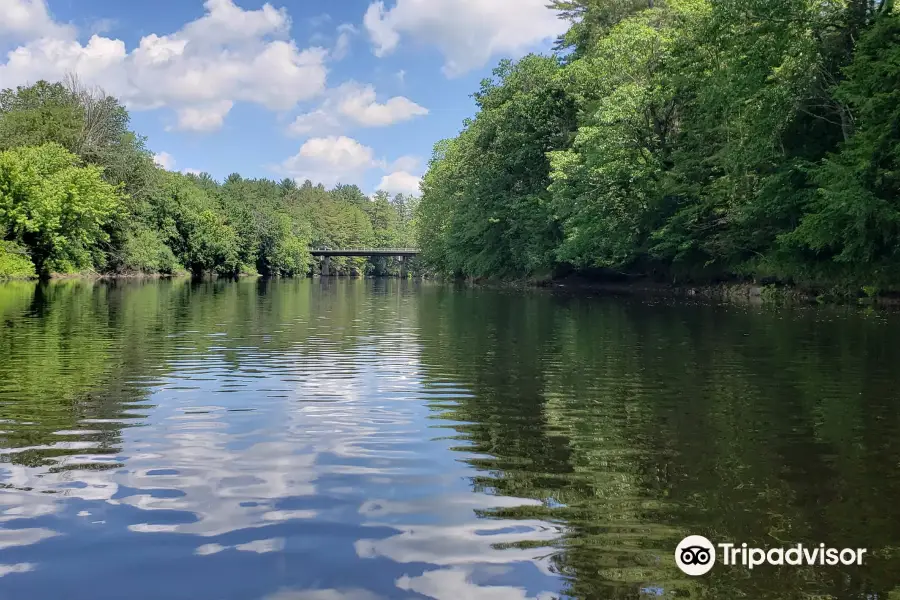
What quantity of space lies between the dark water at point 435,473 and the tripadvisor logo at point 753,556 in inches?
3.4

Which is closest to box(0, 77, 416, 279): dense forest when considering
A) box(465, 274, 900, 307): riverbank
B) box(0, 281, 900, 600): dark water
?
box(465, 274, 900, 307): riverbank

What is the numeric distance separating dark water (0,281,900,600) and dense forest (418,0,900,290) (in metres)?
18.3

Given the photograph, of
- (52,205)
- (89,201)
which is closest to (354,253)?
(89,201)

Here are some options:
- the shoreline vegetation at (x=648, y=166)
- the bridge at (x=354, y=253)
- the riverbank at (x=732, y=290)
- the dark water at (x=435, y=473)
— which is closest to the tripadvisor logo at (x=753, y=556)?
the dark water at (x=435, y=473)

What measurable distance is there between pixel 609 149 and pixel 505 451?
129 feet

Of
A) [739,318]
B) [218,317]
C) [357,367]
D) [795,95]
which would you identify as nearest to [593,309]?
[739,318]

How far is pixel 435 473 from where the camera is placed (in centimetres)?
726

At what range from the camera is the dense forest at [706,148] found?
2964 centimetres

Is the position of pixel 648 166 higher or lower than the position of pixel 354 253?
higher

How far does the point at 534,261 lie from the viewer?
194 ft

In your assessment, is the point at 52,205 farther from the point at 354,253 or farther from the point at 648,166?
the point at 354,253

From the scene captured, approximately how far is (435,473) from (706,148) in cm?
3793

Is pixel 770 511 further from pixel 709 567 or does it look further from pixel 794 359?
pixel 794 359

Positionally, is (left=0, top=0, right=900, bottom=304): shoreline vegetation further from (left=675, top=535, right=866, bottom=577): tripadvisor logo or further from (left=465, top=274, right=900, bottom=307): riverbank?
(left=675, top=535, right=866, bottom=577): tripadvisor logo
